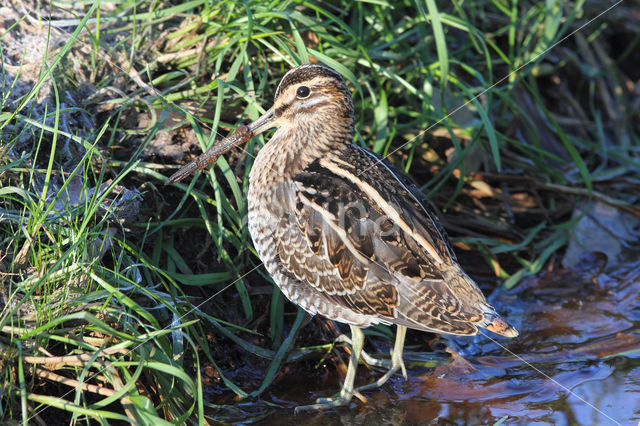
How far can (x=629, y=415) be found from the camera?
3551 millimetres

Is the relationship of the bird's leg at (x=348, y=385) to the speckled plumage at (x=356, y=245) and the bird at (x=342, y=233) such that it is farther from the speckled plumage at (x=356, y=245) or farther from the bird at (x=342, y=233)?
the speckled plumage at (x=356, y=245)

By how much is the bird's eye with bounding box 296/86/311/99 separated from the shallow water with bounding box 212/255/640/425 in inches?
57.9

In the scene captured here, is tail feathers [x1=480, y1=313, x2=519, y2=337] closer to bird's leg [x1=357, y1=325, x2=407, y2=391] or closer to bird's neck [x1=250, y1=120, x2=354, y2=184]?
bird's leg [x1=357, y1=325, x2=407, y2=391]

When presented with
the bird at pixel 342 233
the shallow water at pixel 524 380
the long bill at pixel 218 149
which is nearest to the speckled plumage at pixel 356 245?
the bird at pixel 342 233

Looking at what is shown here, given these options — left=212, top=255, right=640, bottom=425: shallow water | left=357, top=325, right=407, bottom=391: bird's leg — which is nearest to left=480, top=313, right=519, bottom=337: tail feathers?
left=212, top=255, right=640, bottom=425: shallow water

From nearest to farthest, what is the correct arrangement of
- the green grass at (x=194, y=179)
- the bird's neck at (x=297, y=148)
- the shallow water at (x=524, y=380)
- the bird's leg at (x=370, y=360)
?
the green grass at (x=194, y=179)
the shallow water at (x=524, y=380)
the bird's neck at (x=297, y=148)
the bird's leg at (x=370, y=360)

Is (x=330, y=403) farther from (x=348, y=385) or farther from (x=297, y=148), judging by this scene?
(x=297, y=148)

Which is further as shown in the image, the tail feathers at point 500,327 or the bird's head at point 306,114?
the bird's head at point 306,114

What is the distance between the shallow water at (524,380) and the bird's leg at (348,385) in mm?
39

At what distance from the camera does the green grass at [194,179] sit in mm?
3125

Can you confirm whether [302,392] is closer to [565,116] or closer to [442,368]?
[442,368]

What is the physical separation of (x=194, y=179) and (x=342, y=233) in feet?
3.13

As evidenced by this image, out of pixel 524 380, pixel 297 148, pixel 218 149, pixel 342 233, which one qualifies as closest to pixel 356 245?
pixel 342 233

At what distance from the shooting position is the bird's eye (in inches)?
150
